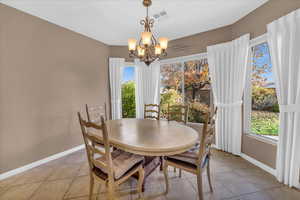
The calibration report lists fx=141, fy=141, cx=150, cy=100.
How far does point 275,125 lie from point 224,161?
1003mm

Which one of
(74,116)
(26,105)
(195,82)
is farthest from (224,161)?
(26,105)

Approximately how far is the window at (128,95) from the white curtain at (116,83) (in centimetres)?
28

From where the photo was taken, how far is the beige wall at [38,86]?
2123mm

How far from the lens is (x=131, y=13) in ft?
7.79

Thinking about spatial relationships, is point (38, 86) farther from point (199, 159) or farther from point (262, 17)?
point (262, 17)

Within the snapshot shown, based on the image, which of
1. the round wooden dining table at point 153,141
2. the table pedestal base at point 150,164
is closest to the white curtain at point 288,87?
the round wooden dining table at point 153,141

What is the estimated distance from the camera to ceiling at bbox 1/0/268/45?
83.2 inches

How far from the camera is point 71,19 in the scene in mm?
2559

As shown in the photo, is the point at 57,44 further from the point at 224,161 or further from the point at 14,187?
the point at 224,161

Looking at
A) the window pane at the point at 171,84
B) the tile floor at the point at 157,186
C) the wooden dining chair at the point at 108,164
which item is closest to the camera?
the wooden dining chair at the point at 108,164

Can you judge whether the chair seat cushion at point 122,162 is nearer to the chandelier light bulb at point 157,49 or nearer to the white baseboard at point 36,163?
the chandelier light bulb at point 157,49


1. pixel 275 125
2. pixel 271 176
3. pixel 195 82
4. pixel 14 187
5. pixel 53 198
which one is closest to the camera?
pixel 53 198

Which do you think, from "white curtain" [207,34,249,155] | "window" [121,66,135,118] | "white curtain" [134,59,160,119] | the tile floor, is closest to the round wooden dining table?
the tile floor

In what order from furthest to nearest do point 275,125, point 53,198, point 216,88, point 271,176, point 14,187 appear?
point 216,88 → point 275,125 → point 271,176 → point 14,187 → point 53,198
